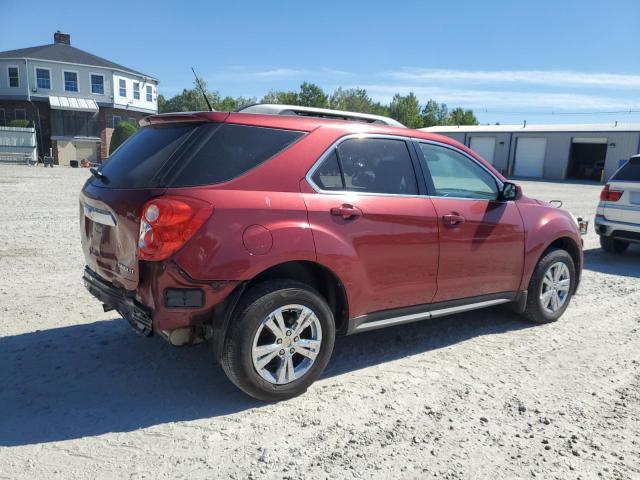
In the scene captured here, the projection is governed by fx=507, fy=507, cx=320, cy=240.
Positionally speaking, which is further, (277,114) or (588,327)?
(588,327)

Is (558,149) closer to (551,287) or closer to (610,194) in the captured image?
(610,194)

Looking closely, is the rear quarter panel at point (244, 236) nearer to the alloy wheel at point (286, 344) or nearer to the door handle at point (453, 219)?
the alloy wheel at point (286, 344)

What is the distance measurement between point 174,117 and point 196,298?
1319 mm

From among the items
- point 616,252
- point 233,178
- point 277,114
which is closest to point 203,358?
point 233,178

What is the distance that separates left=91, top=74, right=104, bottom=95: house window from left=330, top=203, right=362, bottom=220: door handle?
4244 cm

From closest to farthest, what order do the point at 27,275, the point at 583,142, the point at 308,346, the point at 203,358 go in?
the point at 308,346 < the point at 203,358 < the point at 27,275 < the point at 583,142

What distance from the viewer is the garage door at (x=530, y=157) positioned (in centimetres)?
4247

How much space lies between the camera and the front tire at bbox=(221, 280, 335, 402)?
3.20m

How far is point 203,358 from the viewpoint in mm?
4145

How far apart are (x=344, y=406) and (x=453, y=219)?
177 centimetres

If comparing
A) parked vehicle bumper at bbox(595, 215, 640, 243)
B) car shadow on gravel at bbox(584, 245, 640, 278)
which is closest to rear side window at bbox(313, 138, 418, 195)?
car shadow on gravel at bbox(584, 245, 640, 278)

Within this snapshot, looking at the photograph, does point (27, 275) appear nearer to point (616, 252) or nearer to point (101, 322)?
Answer: point (101, 322)

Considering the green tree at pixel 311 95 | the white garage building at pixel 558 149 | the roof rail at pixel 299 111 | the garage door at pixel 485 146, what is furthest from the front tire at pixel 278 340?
the green tree at pixel 311 95

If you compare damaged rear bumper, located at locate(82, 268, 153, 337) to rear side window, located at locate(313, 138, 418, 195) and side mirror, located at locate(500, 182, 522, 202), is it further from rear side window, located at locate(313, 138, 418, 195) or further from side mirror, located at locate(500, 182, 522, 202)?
side mirror, located at locate(500, 182, 522, 202)
